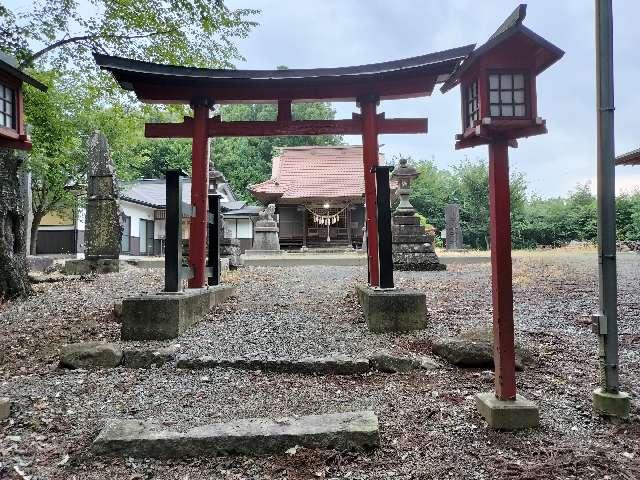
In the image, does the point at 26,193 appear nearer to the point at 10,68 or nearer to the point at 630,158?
the point at 10,68

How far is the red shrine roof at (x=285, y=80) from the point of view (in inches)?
228

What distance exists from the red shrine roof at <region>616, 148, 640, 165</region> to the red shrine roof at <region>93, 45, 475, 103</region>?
8.76 m

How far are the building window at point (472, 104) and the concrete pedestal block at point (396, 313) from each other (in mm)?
2404

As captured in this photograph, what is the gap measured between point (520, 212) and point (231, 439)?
3067 centimetres

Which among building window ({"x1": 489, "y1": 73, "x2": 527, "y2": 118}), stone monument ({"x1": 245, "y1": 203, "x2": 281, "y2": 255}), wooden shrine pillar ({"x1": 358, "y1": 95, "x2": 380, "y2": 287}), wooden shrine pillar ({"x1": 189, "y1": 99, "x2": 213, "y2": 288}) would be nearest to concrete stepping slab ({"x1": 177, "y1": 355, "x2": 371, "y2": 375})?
wooden shrine pillar ({"x1": 358, "y1": 95, "x2": 380, "y2": 287})

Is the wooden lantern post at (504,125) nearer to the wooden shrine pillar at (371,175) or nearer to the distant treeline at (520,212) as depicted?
the wooden shrine pillar at (371,175)

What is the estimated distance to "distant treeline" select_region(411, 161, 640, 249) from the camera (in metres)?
27.9

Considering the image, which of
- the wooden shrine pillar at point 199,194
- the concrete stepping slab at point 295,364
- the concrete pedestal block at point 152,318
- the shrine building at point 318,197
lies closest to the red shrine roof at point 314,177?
the shrine building at point 318,197

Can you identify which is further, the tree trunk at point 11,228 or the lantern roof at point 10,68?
the tree trunk at point 11,228

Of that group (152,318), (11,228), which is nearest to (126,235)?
(11,228)

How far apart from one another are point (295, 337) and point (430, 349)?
146cm

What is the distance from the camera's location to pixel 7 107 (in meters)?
3.38

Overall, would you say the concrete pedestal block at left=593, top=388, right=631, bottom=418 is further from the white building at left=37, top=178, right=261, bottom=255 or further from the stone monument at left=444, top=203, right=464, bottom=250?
the stone monument at left=444, top=203, right=464, bottom=250

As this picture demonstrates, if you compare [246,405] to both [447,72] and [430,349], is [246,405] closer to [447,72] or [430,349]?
[430,349]
